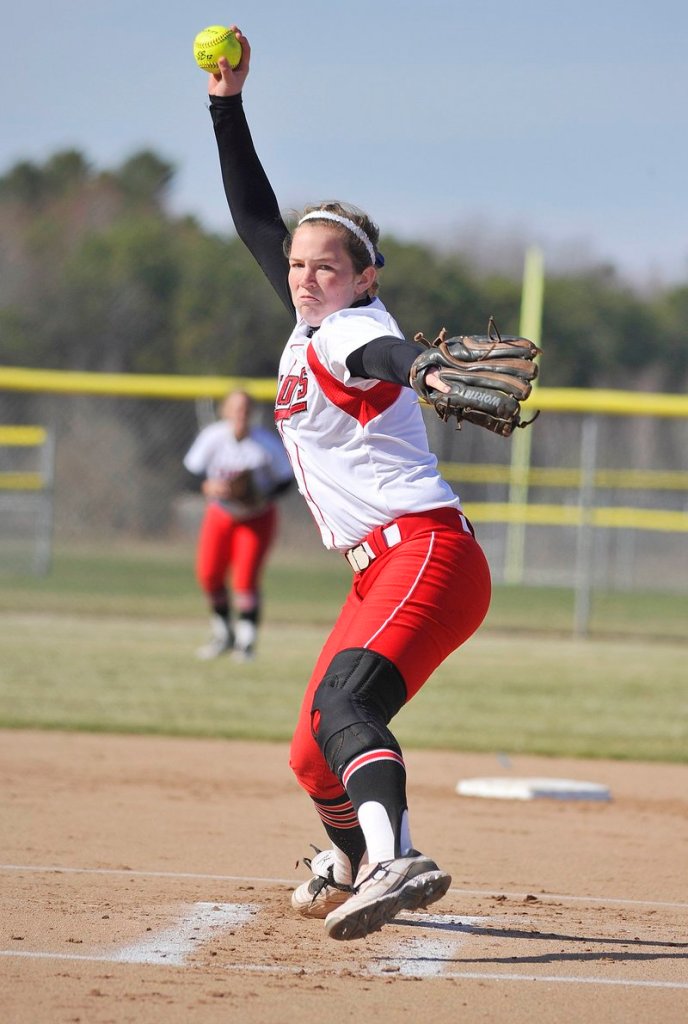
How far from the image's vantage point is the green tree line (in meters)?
27.2

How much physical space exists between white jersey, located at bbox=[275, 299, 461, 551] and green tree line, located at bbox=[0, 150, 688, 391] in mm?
21947

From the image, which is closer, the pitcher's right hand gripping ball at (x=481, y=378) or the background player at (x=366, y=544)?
the pitcher's right hand gripping ball at (x=481, y=378)

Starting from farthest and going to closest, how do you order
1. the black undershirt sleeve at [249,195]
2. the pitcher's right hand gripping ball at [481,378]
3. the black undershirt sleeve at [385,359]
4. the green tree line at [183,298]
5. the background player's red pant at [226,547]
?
the green tree line at [183,298] → the background player's red pant at [226,547] → the black undershirt sleeve at [249,195] → the black undershirt sleeve at [385,359] → the pitcher's right hand gripping ball at [481,378]

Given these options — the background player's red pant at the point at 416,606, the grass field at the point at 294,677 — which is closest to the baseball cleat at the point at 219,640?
the grass field at the point at 294,677

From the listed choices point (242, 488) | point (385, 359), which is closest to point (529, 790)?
point (385, 359)

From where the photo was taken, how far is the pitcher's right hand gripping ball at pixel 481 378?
9.02 ft

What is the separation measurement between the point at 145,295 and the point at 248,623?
894 inches

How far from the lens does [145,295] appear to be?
31.8 metres

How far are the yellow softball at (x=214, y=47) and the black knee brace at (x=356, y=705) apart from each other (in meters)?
1.90

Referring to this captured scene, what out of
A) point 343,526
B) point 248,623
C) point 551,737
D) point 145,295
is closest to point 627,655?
point 248,623

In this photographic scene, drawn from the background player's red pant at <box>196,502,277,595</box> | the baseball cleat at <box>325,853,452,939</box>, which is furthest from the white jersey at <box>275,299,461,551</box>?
the background player's red pant at <box>196,502,277,595</box>

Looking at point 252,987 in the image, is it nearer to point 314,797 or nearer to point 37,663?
point 314,797

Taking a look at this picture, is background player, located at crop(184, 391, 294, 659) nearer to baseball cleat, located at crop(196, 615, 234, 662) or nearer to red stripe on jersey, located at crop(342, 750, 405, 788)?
baseball cleat, located at crop(196, 615, 234, 662)

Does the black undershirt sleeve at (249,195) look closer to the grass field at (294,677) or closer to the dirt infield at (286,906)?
the dirt infield at (286,906)
